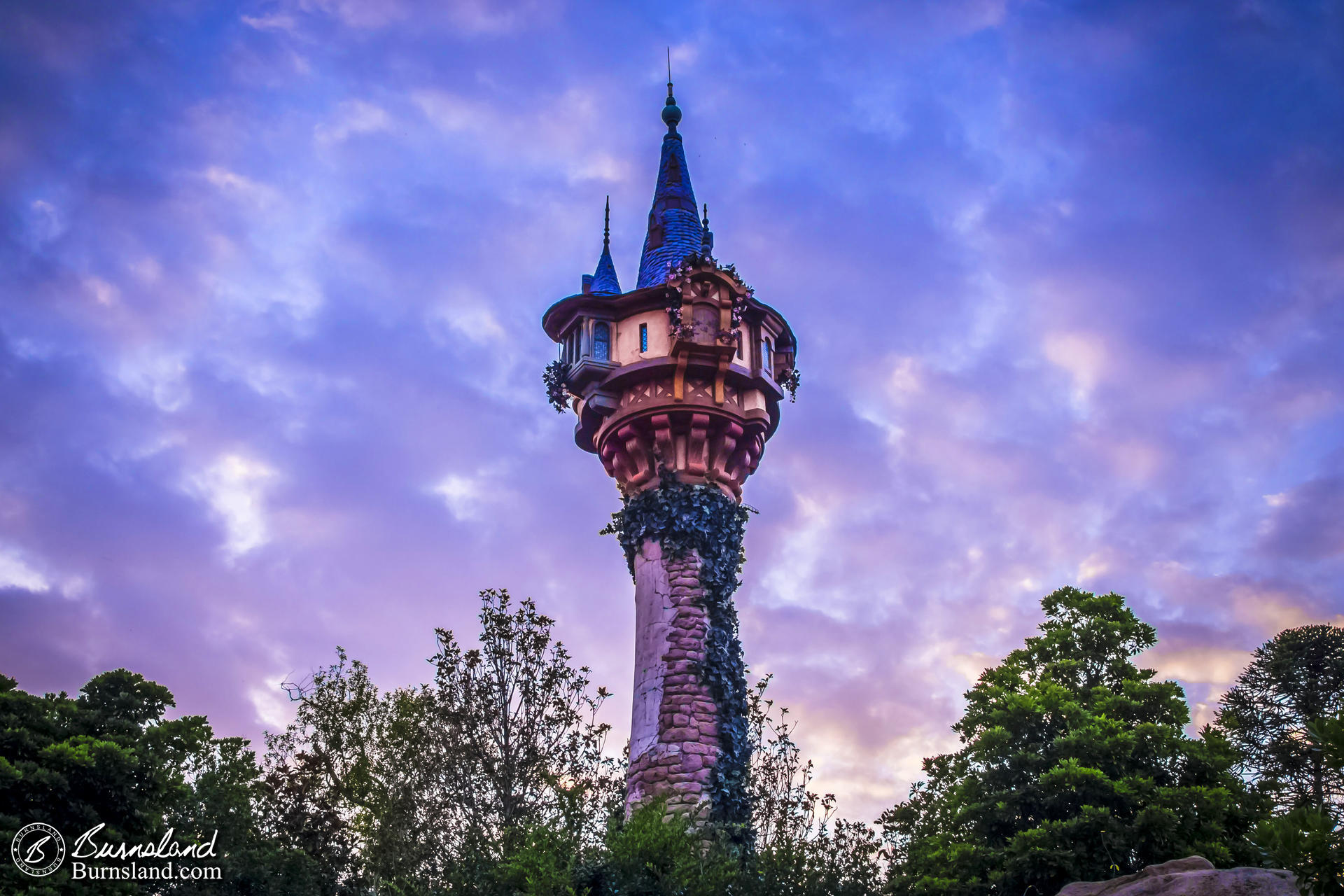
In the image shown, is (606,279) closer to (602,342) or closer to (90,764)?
(602,342)

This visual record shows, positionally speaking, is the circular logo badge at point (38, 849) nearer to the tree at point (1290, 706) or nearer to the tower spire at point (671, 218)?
the tower spire at point (671, 218)

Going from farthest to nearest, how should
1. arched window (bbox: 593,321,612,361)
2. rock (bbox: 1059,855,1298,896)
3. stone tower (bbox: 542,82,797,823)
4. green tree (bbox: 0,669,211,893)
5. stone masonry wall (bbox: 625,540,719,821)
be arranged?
arched window (bbox: 593,321,612,361) < stone tower (bbox: 542,82,797,823) < stone masonry wall (bbox: 625,540,719,821) < green tree (bbox: 0,669,211,893) < rock (bbox: 1059,855,1298,896)

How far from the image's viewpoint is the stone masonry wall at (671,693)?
62.8ft

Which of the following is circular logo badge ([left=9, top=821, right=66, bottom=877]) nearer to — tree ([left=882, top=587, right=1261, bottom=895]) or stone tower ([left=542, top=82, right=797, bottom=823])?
stone tower ([left=542, top=82, right=797, bottom=823])

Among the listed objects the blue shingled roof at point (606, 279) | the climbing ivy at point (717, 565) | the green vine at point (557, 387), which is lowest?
the climbing ivy at point (717, 565)

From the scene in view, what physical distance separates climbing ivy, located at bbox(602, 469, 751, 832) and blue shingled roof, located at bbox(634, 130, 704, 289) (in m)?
4.93

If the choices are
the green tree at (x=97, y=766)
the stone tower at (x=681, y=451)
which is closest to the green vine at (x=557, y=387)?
the stone tower at (x=681, y=451)

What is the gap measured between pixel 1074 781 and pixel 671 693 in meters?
6.71

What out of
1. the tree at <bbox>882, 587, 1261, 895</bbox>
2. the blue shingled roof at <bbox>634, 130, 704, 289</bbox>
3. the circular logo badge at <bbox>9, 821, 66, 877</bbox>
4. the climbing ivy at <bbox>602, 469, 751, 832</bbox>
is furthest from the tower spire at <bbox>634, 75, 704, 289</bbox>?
the circular logo badge at <bbox>9, 821, 66, 877</bbox>

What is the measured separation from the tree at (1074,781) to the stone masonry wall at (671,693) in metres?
3.65

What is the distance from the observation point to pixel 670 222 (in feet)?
86.0

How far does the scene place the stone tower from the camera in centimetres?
1969

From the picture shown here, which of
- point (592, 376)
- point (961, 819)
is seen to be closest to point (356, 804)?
point (592, 376)

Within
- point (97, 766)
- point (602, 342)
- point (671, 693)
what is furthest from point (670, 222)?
point (97, 766)
